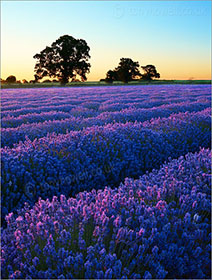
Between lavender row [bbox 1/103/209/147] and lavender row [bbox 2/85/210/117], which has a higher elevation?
lavender row [bbox 2/85/210/117]

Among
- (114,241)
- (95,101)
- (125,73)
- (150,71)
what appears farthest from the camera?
(150,71)

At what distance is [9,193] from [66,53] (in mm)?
48607

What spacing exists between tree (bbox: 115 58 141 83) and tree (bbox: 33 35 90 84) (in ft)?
63.8

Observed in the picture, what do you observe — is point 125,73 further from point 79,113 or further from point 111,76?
point 79,113

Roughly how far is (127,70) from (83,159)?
223 feet

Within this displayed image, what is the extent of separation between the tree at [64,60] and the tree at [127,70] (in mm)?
19445

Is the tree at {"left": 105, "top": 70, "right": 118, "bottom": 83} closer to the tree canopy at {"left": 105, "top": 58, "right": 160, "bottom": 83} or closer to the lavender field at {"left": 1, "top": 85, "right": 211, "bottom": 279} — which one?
the tree canopy at {"left": 105, "top": 58, "right": 160, "bottom": 83}

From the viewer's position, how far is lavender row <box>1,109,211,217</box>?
10.3 feet

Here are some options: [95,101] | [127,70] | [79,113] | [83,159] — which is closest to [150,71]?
[127,70]

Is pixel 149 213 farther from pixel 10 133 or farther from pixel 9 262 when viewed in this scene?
pixel 10 133

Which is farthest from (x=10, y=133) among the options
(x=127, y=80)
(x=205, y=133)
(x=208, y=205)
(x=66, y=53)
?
(x=127, y=80)

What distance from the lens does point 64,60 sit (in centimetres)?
4919

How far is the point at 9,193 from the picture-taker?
2.98 meters

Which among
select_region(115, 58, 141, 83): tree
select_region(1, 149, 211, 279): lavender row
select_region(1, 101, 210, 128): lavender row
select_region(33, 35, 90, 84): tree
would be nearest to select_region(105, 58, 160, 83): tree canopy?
select_region(115, 58, 141, 83): tree
